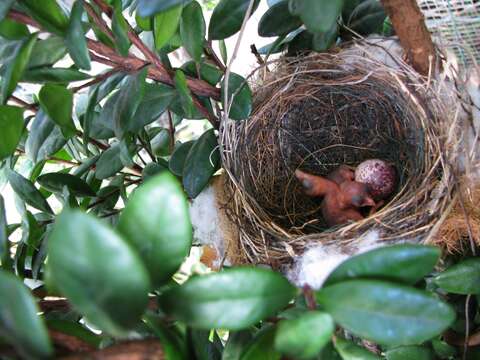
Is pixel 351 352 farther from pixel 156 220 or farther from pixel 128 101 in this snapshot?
pixel 128 101

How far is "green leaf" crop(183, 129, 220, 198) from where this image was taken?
84 cm

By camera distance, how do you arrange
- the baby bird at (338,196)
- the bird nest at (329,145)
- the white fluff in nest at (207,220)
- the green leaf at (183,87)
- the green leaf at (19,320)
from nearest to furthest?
the green leaf at (19,320) < the green leaf at (183,87) < the bird nest at (329,145) < the white fluff in nest at (207,220) < the baby bird at (338,196)

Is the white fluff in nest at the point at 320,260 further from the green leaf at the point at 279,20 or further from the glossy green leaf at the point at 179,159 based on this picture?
the green leaf at the point at 279,20

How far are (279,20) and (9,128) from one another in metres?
0.43

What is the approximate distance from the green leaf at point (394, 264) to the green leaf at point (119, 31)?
0.41m

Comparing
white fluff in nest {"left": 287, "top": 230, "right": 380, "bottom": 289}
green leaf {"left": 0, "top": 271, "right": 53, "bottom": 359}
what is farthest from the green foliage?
white fluff in nest {"left": 287, "top": 230, "right": 380, "bottom": 289}

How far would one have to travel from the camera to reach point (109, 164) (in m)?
0.89

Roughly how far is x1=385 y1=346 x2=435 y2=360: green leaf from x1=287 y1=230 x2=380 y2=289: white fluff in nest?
0.14 m

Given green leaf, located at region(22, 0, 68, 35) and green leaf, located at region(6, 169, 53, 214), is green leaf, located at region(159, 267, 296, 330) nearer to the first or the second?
green leaf, located at region(22, 0, 68, 35)

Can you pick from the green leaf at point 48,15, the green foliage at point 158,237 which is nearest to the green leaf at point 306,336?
the green foliage at point 158,237

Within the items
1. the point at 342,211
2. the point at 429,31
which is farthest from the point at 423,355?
the point at 429,31

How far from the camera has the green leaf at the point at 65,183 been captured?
0.87 metres

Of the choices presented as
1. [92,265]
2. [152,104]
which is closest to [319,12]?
[152,104]

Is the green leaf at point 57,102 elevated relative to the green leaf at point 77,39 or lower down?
lower down
